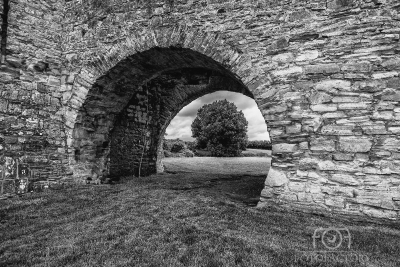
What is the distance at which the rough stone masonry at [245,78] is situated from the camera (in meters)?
4.00

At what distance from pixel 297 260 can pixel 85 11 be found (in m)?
6.49

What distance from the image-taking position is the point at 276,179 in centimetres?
443

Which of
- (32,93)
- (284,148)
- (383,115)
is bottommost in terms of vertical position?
(284,148)

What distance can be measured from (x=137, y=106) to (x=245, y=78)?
477cm

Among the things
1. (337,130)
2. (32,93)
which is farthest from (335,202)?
(32,93)

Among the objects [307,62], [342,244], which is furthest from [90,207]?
[307,62]

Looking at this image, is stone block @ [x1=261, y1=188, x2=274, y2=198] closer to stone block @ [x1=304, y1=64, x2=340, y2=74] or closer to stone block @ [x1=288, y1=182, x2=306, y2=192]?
stone block @ [x1=288, y1=182, x2=306, y2=192]

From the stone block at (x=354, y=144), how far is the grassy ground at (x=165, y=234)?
1065 mm

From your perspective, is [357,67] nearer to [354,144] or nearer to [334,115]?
[334,115]

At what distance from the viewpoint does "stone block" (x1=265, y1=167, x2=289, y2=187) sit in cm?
438
